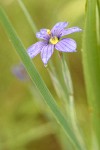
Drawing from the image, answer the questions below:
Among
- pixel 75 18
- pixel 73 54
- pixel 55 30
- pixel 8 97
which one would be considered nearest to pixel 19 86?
pixel 8 97

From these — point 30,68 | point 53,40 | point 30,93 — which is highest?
point 30,93

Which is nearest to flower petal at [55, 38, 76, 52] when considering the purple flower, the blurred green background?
the purple flower

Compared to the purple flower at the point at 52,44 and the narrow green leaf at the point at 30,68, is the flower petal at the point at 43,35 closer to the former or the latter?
the purple flower at the point at 52,44

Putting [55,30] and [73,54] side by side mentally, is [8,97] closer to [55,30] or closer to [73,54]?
[73,54]

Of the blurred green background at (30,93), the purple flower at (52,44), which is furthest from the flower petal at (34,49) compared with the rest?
the blurred green background at (30,93)

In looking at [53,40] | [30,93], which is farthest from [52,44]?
[30,93]

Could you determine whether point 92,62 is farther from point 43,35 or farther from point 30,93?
point 30,93
